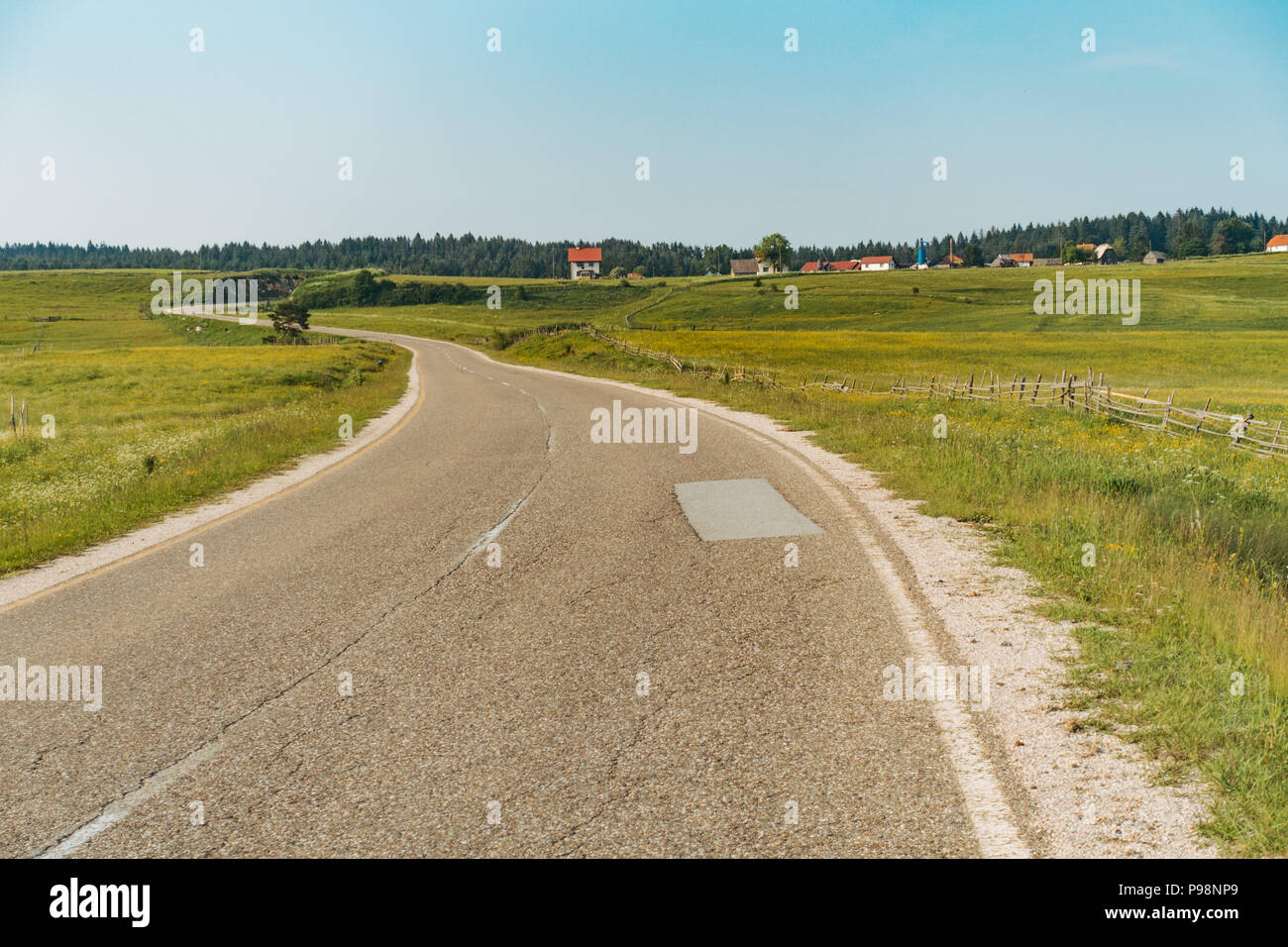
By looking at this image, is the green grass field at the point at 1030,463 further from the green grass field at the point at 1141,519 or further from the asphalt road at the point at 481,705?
the asphalt road at the point at 481,705

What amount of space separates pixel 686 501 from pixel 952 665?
6.14 metres

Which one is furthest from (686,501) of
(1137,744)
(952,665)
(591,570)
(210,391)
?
A: (210,391)

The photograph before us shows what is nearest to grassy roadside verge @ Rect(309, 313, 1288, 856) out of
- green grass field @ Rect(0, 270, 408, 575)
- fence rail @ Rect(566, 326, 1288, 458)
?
fence rail @ Rect(566, 326, 1288, 458)

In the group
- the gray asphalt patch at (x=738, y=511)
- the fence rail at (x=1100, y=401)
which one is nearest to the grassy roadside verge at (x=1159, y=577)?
the gray asphalt patch at (x=738, y=511)

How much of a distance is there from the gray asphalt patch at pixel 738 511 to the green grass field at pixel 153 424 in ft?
23.6

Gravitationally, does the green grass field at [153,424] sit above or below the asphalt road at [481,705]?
above

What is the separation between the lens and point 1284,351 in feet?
187

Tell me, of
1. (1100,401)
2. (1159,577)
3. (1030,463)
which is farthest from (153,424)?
(1100,401)

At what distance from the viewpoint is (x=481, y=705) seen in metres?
5.16

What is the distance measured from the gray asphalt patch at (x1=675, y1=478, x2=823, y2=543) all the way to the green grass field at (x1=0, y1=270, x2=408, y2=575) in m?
7.19

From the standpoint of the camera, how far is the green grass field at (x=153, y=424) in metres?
12.3

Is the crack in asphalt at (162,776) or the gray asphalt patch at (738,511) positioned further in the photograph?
the gray asphalt patch at (738,511)

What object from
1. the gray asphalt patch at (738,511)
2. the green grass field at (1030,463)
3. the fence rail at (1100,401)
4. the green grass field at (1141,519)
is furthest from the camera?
the fence rail at (1100,401)

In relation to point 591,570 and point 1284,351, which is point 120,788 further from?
point 1284,351
